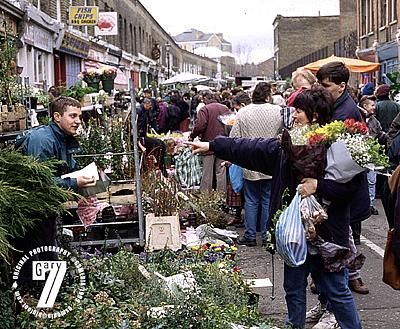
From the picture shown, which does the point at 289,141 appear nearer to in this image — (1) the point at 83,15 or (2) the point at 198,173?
(2) the point at 198,173

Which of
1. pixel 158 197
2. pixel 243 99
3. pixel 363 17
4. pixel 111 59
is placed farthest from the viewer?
pixel 363 17

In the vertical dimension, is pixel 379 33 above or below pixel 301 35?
below

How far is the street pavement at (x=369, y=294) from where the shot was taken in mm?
6418

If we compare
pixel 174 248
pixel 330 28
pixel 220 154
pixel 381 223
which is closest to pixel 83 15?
pixel 381 223

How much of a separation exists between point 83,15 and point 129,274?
21621 millimetres

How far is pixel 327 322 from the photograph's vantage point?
19.8ft

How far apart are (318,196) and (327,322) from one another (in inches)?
55.5

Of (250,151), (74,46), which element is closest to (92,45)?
(74,46)

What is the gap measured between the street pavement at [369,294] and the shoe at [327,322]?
30 cm

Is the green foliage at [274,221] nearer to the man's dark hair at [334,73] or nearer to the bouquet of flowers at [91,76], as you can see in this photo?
the man's dark hair at [334,73]

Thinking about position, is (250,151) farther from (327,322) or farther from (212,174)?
(212,174)

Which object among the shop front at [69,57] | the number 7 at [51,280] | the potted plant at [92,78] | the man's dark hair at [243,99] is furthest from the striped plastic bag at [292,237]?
the shop front at [69,57]

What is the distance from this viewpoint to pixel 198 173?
13336mm

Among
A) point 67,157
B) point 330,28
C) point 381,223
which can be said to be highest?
point 330,28
